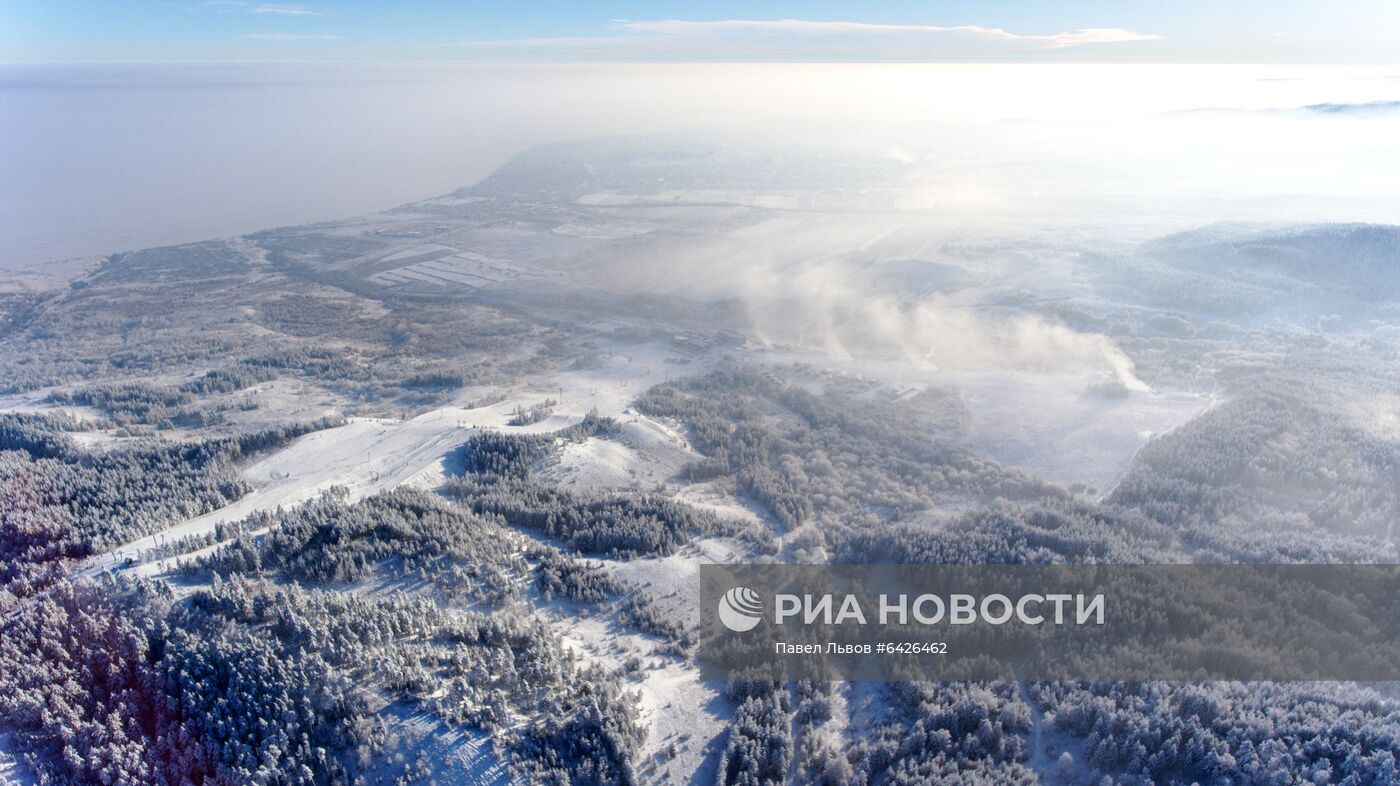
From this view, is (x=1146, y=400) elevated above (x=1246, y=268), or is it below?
below

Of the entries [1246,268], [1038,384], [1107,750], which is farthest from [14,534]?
[1246,268]

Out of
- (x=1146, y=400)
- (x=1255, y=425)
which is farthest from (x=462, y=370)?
(x=1255, y=425)

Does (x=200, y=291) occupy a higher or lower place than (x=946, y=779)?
higher

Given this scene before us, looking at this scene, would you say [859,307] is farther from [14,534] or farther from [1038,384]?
[14,534]

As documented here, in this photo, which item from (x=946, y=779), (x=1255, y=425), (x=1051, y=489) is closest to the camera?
(x=946, y=779)

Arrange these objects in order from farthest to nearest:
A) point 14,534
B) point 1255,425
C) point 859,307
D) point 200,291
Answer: point 200,291 → point 859,307 → point 1255,425 → point 14,534

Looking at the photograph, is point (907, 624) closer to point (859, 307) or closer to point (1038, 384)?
point (1038, 384)

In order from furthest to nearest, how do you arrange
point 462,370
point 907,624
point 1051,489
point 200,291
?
point 200,291, point 462,370, point 1051,489, point 907,624

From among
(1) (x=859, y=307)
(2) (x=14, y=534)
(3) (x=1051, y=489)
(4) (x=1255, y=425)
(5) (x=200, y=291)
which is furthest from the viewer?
(5) (x=200, y=291)

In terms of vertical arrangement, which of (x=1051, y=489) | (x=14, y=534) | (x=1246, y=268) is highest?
(x=1246, y=268)

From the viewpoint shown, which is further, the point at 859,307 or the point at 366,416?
the point at 859,307
